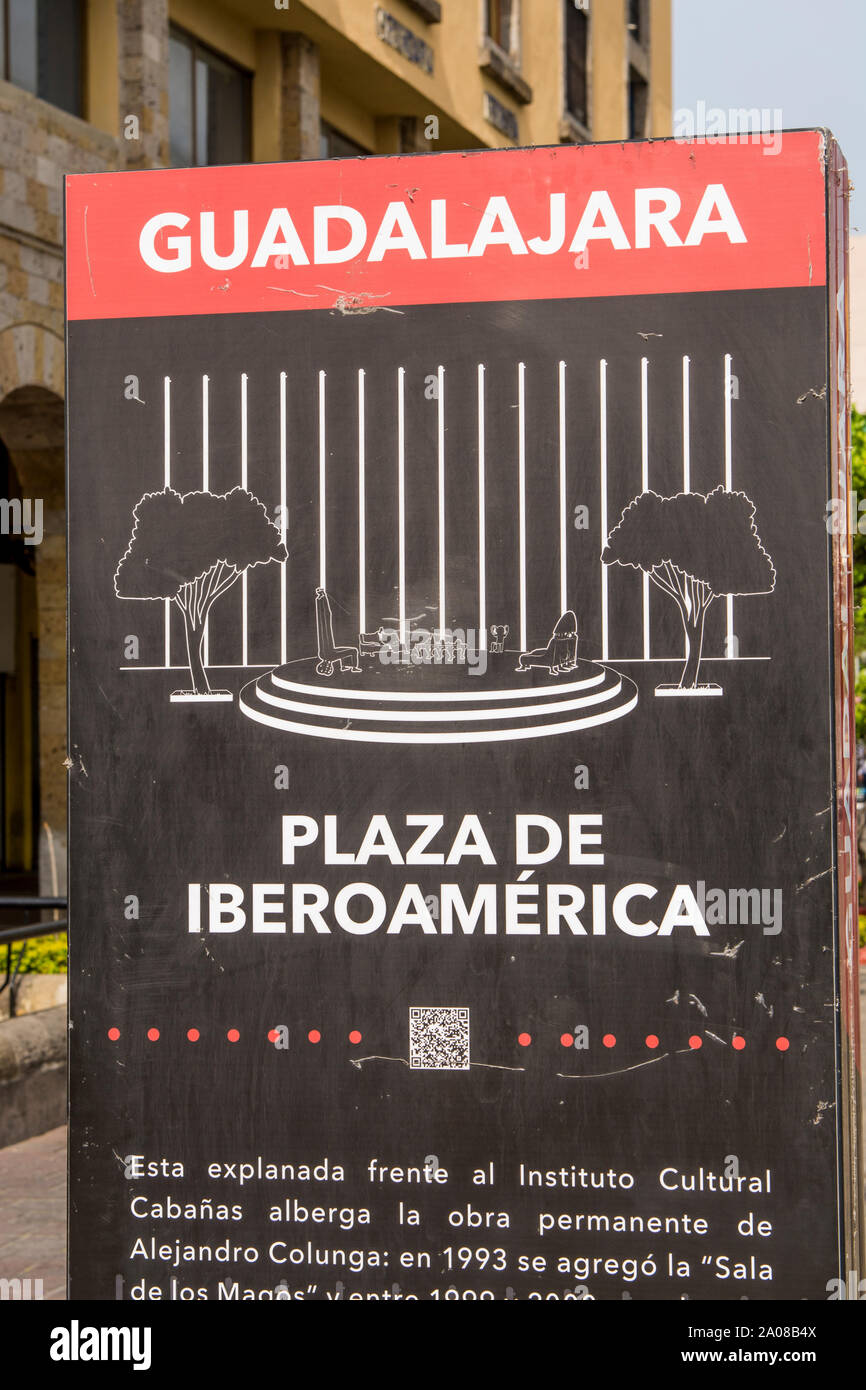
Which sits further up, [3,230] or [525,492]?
[3,230]

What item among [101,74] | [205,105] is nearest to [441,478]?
[101,74]

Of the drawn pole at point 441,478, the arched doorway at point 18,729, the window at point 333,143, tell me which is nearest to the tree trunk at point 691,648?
the drawn pole at point 441,478

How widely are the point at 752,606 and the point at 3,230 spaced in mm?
11344

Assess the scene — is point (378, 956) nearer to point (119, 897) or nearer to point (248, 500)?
point (119, 897)

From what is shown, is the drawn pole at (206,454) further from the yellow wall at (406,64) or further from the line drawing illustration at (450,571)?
the yellow wall at (406,64)

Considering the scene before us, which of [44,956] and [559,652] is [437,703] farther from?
[44,956]

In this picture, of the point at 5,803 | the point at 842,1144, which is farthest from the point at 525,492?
the point at 5,803

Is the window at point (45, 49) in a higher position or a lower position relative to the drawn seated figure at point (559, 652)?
higher

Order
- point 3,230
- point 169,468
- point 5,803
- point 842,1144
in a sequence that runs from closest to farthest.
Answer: point 842,1144 < point 169,468 < point 3,230 < point 5,803

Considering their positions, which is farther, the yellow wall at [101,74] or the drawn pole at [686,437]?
the yellow wall at [101,74]

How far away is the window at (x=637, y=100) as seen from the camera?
28922 mm

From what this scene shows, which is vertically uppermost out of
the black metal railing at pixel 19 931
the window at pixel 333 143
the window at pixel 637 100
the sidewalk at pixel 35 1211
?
the window at pixel 637 100

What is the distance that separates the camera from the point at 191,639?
2998 millimetres

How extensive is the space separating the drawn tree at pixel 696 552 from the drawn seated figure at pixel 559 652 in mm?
152
